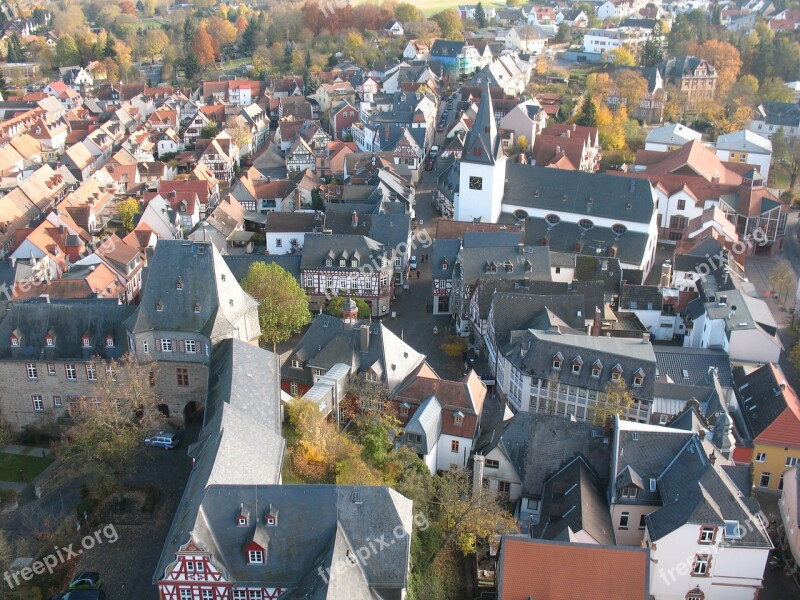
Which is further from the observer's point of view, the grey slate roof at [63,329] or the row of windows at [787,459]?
the grey slate roof at [63,329]

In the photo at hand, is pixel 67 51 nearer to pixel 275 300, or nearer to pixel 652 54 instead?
pixel 652 54

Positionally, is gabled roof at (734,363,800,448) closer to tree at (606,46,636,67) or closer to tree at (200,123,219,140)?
tree at (200,123,219,140)

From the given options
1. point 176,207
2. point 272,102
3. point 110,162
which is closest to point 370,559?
point 176,207

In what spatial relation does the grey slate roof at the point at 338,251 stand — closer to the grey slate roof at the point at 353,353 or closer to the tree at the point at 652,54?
the grey slate roof at the point at 353,353

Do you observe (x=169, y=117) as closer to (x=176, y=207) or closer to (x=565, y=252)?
(x=176, y=207)

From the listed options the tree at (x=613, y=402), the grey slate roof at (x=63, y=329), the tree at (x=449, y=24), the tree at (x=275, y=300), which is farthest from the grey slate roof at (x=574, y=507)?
the tree at (x=449, y=24)

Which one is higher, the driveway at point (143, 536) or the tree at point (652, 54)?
the tree at point (652, 54)

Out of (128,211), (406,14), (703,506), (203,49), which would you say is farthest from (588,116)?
(203,49)
